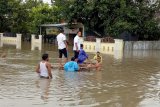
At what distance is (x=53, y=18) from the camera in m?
51.4

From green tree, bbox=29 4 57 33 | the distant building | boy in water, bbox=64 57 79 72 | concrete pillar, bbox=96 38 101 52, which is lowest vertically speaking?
boy in water, bbox=64 57 79 72

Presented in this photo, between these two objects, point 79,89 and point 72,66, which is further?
point 72,66

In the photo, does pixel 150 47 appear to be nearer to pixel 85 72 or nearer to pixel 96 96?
pixel 85 72

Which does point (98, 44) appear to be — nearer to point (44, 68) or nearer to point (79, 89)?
point (44, 68)

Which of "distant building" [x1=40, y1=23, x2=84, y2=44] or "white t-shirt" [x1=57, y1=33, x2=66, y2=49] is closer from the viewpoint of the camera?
"white t-shirt" [x1=57, y1=33, x2=66, y2=49]

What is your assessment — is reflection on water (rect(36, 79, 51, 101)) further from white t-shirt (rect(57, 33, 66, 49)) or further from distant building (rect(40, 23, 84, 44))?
distant building (rect(40, 23, 84, 44))

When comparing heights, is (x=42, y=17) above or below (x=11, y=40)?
above

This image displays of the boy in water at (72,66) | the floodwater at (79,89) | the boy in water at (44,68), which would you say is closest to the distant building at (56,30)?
the boy in water at (72,66)

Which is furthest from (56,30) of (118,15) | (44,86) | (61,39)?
(44,86)

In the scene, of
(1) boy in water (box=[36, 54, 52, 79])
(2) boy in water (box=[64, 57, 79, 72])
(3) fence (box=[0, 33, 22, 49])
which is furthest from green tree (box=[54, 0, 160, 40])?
(1) boy in water (box=[36, 54, 52, 79])

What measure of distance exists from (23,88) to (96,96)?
2255 millimetres

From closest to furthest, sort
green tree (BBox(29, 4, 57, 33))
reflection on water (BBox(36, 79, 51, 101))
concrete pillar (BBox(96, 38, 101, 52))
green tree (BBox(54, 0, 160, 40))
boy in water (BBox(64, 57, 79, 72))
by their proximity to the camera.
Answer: reflection on water (BBox(36, 79, 51, 101))
boy in water (BBox(64, 57, 79, 72))
concrete pillar (BBox(96, 38, 101, 52))
green tree (BBox(54, 0, 160, 40))
green tree (BBox(29, 4, 57, 33))

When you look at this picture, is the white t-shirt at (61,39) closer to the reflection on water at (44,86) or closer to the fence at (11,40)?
the reflection on water at (44,86)

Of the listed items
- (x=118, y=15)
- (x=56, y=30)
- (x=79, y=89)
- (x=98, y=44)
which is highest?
(x=118, y=15)
